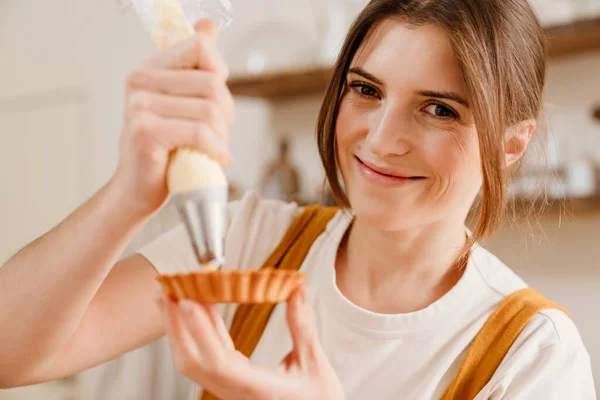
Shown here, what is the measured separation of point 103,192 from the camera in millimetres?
741

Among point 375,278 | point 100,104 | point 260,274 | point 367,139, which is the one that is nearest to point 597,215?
point 375,278

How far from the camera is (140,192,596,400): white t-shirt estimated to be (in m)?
1.03

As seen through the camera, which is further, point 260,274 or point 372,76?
point 372,76

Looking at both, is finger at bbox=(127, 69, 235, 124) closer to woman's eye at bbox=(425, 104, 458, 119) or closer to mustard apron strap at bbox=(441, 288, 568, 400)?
woman's eye at bbox=(425, 104, 458, 119)

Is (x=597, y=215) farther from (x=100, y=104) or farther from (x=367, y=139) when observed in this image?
(x=100, y=104)

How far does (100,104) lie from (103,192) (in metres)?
2.87

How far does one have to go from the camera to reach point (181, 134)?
0.59 metres

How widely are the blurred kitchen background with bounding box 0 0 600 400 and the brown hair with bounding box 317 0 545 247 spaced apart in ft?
0.68

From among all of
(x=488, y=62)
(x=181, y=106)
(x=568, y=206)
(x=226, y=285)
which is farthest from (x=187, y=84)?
(x=568, y=206)

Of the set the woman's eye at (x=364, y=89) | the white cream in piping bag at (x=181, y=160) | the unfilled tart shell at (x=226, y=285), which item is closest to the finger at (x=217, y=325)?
the unfilled tart shell at (x=226, y=285)

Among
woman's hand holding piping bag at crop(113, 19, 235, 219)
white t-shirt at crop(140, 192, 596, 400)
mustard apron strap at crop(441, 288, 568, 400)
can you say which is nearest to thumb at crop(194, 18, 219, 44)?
woman's hand holding piping bag at crop(113, 19, 235, 219)

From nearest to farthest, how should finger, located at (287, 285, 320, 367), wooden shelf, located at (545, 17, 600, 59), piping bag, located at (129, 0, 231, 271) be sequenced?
1. piping bag, located at (129, 0, 231, 271)
2. finger, located at (287, 285, 320, 367)
3. wooden shelf, located at (545, 17, 600, 59)

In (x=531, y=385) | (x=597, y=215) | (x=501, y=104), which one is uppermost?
(x=501, y=104)

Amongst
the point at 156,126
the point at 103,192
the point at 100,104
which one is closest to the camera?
the point at 156,126
